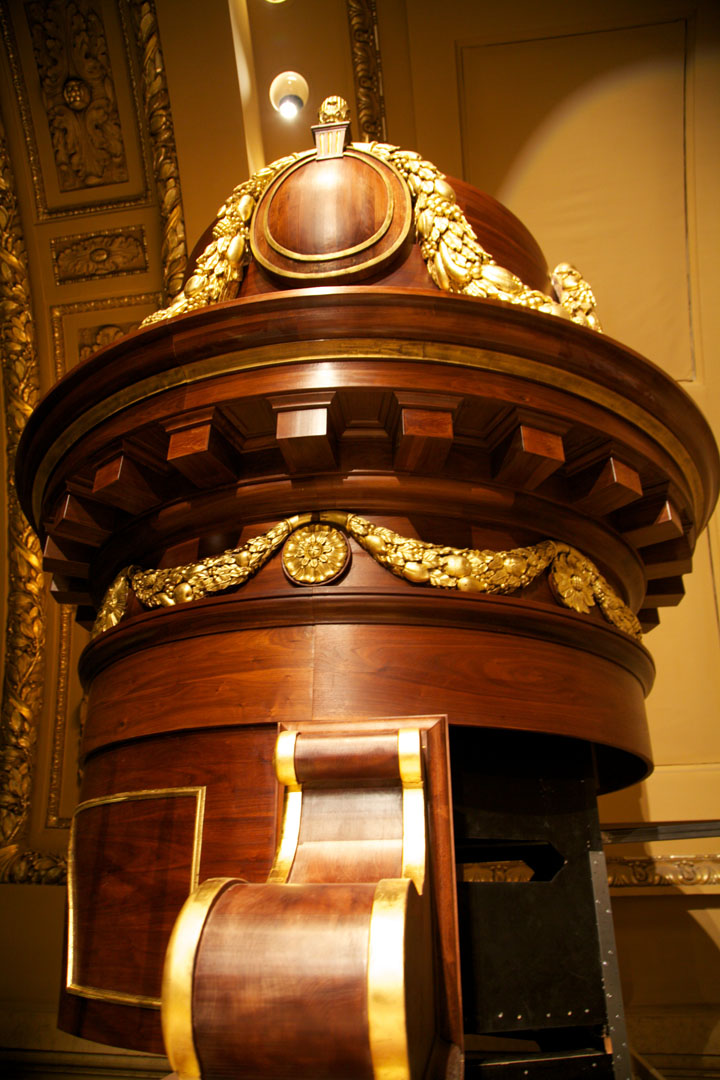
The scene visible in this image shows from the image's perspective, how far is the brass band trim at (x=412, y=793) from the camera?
1.10m

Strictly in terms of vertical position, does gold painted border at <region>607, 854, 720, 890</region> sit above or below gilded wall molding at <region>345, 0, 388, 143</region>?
below

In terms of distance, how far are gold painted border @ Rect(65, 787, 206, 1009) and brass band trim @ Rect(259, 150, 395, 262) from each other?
3.63 feet

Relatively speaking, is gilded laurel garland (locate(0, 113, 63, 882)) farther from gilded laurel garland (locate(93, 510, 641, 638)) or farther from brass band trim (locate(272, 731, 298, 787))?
brass band trim (locate(272, 731, 298, 787))

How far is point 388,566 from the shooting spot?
1.48 meters

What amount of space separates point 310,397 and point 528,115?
2857mm

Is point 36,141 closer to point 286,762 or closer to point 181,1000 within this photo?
point 286,762

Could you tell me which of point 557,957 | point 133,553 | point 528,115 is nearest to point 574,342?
point 133,553

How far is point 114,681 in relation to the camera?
1649 millimetres

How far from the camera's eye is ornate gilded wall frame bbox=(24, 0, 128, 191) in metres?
3.28

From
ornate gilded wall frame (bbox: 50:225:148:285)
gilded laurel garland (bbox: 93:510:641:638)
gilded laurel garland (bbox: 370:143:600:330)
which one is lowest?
gilded laurel garland (bbox: 93:510:641:638)

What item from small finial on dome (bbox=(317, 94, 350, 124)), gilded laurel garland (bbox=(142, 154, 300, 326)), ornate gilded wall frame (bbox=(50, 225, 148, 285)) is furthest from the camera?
ornate gilded wall frame (bbox=(50, 225, 148, 285))

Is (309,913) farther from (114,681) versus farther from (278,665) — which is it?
(114,681)

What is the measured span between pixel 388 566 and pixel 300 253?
80cm

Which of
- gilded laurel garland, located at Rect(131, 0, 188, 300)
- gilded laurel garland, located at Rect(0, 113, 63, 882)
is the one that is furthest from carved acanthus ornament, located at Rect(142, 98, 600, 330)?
gilded laurel garland, located at Rect(0, 113, 63, 882)
